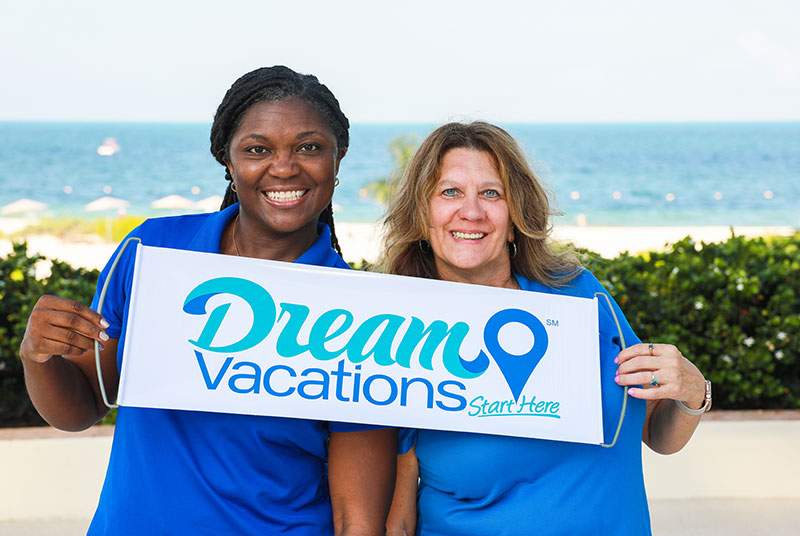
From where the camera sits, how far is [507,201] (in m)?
2.54

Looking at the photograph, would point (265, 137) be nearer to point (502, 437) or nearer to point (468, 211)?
point (468, 211)

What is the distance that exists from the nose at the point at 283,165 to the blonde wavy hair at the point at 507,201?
40cm

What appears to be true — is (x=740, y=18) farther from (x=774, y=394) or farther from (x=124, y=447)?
(x=124, y=447)

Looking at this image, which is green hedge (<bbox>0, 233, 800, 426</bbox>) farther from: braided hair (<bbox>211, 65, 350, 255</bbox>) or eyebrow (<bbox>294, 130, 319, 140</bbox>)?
eyebrow (<bbox>294, 130, 319, 140</bbox>)

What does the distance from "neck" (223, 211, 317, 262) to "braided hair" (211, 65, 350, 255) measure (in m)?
0.21

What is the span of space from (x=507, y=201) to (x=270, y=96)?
67 centimetres

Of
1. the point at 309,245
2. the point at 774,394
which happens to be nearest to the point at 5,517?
the point at 309,245

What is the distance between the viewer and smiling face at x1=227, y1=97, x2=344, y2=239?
2328mm

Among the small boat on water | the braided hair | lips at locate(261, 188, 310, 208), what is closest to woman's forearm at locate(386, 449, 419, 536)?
lips at locate(261, 188, 310, 208)

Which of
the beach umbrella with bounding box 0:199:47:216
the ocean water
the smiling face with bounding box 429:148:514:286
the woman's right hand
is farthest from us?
the ocean water

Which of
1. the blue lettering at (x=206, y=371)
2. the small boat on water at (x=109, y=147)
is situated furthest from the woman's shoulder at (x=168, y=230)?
the small boat on water at (x=109, y=147)

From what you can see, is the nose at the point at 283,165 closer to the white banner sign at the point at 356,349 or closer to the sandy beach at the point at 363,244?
the white banner sign at the point at 356,349

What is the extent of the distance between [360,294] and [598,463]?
29.6 inches

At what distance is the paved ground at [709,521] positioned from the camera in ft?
14.5
